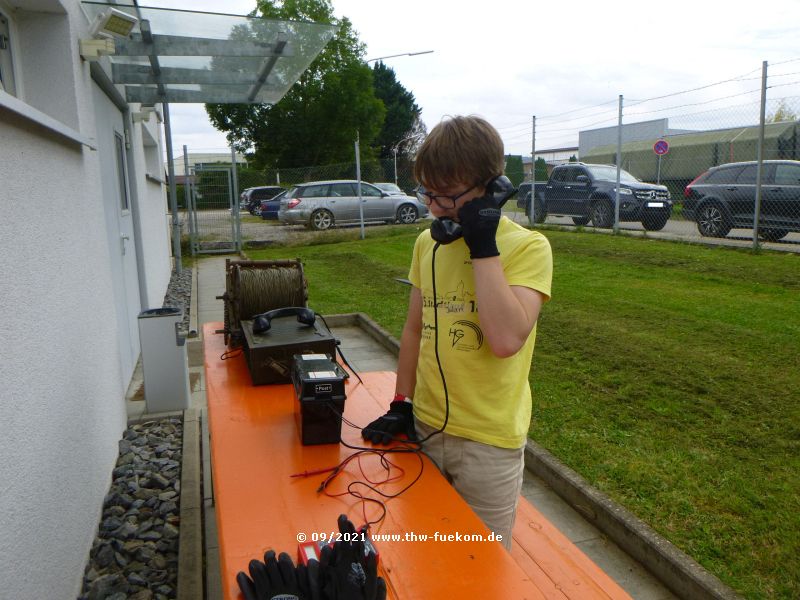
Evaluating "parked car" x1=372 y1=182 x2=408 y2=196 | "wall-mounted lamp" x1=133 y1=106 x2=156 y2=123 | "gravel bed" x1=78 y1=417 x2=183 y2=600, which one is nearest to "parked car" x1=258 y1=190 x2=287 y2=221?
"parked car" x1=372 y1=182 x2=408 y2=196

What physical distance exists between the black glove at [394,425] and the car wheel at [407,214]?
57.5 feet

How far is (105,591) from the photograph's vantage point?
9.23 feet

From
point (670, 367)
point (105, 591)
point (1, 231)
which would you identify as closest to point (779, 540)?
point (670, 367)

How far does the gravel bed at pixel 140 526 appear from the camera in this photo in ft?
9.46

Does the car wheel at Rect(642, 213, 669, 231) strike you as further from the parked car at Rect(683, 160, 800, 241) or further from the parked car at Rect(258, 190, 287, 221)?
the parked car at Rect(258, 190, 287, 221)

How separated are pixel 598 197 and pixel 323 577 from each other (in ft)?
45.6

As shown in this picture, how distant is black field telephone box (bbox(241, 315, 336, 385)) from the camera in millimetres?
2846

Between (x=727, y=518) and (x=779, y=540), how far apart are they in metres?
0.23

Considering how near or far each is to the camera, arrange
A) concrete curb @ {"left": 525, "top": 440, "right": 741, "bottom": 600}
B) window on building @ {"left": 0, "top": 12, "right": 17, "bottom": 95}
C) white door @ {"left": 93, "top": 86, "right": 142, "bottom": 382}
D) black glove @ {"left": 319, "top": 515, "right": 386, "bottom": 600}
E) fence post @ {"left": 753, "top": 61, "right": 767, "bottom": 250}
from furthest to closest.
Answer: fence post @ {"left": 753, "top": 61, "right": 767, "bottom": 250}
white door @ {"left": 93, "top": 86, "right": 142, "bottom": 382}
window on building @ {"left": 0, "top": 12, "right": 17, "bottom": 95}
concrete curb @ {"left": 525, "top": 440, "right": 741, "bottom": 600}
black glove @ {"left": 319, "top": 515, "right": 386, "bottom": 600}

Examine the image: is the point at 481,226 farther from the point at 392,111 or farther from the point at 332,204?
the point at 392,111

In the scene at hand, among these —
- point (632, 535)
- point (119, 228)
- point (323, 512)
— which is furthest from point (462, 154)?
point (119, 228)

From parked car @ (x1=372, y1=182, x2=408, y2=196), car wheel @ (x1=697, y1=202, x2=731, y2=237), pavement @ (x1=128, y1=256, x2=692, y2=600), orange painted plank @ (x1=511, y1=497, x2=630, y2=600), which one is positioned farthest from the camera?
parked car @ (x1=372, y1=182, x2=408, y2=196)

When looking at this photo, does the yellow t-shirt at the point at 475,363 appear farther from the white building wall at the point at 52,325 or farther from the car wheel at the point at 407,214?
the car wheel at the point at 407,214

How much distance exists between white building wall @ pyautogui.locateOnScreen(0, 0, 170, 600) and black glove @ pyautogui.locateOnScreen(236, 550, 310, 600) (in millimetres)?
961
